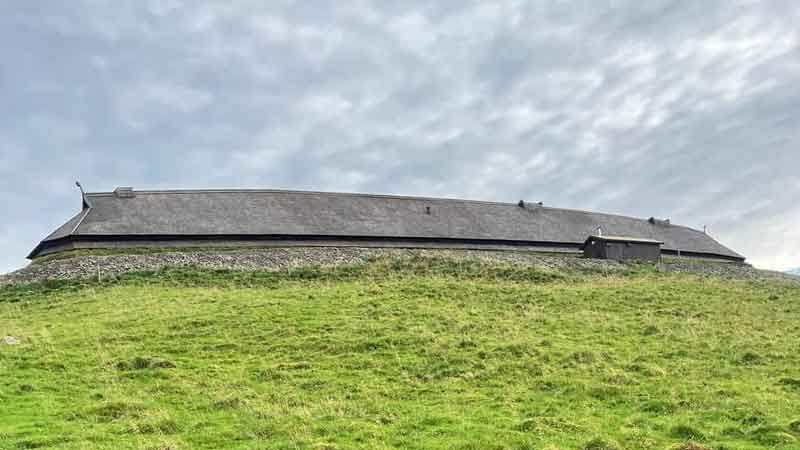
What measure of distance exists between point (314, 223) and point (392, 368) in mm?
34000

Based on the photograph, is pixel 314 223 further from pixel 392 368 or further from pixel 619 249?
pixel 392 368

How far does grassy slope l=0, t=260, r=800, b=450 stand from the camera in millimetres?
13797

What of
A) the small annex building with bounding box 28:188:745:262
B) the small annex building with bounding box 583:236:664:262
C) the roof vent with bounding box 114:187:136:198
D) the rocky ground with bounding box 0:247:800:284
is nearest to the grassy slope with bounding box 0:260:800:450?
the rocky ground with bounding box 0:247:800:284

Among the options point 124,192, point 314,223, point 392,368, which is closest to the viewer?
point 392,368

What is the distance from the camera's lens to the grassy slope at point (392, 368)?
45.3 feet

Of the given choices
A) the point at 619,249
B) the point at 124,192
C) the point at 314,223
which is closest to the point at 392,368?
the point at 314,223

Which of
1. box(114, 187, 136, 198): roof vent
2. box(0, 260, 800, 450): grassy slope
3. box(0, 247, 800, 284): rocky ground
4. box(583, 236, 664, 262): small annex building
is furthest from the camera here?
box(583, 236, 664, 262): small annex building

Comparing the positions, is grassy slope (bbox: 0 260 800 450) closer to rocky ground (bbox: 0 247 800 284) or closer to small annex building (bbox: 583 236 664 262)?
rocky ground (bbox: 0 247 800 284)

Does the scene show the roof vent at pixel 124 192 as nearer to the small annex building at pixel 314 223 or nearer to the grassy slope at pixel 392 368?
the small annex building at pixel 314 223

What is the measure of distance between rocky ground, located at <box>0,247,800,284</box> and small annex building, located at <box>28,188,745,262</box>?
9.67ft

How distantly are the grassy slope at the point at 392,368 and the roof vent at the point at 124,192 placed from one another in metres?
16.9

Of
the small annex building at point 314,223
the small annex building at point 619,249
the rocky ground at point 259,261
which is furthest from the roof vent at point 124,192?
the small annex building at point 619,249

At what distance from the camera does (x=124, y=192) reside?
51.3 m

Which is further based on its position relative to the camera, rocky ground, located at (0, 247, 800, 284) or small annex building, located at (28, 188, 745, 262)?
small annex building, located at (28, 188, 745, 262)
